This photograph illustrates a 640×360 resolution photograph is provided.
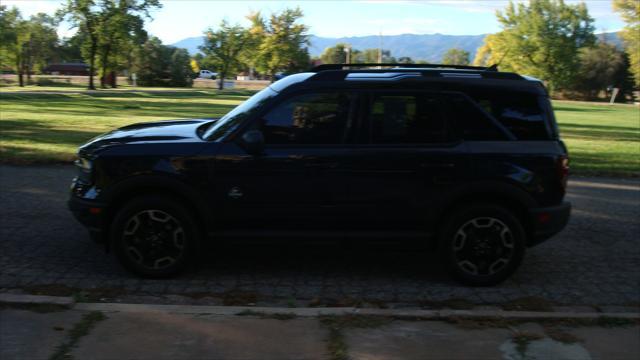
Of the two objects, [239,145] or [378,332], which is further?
[239,145]

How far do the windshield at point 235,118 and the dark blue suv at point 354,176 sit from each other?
33mm

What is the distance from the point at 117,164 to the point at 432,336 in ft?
9.56

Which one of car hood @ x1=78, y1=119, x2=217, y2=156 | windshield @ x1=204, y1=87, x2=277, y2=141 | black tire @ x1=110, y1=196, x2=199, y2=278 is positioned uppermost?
Result: windshield @ x1=204, y1=87, x2=277, y2=141

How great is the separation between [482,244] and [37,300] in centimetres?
364

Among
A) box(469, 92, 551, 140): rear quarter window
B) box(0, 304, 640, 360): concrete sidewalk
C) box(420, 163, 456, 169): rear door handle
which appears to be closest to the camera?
box(0, 304, 640, 360): concrete sidewalk

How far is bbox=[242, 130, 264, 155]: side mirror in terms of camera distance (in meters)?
4.76

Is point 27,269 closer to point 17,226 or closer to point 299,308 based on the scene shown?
point 17,226

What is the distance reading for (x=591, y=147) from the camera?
1523 centimetres

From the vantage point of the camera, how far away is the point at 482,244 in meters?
5.02

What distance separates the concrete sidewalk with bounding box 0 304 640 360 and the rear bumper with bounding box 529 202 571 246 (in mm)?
905

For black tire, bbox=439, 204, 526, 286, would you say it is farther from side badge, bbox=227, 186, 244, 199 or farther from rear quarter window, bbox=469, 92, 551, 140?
side badge, bbox=227, 186, 244, 199

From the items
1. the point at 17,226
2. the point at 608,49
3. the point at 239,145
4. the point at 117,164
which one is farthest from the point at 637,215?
the point at 608,49

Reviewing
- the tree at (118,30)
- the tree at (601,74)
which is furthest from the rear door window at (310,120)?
the tree at (601,74)

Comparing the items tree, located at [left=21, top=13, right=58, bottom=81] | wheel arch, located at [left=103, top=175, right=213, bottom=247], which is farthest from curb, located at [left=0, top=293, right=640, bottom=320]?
tree, located at [left=21, top=13, right=58, bottom=81]
